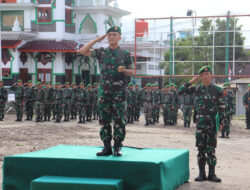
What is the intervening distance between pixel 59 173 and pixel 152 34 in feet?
55.5

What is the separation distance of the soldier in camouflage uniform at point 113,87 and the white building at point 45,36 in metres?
23.6

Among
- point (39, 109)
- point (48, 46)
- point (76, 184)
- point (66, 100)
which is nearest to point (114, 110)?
point (76, 184)

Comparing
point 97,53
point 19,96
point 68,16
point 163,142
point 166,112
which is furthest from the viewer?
point 68,16

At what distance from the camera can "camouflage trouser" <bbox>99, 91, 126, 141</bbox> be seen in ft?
22.1

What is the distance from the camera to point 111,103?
22.2 feet

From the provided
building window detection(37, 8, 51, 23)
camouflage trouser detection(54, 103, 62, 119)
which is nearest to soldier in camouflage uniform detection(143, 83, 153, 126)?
camouflage trouser detection(54, 103, 62, 119)

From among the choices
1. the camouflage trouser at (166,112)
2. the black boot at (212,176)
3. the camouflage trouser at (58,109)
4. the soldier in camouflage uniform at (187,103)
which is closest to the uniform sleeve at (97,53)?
the black boot at (212,176)

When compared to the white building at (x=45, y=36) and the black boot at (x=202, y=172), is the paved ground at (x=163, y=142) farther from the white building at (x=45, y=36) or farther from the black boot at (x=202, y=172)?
the white building at (x=45, y=36)

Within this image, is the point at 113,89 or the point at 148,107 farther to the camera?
the point at 148,107

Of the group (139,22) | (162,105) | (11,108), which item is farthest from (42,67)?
(162,105)

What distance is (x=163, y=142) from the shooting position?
14047 millimetres

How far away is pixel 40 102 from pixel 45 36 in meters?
11.8

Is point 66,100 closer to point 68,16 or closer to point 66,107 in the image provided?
point 66,107

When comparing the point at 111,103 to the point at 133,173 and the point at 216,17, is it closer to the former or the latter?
the point at 133,173
